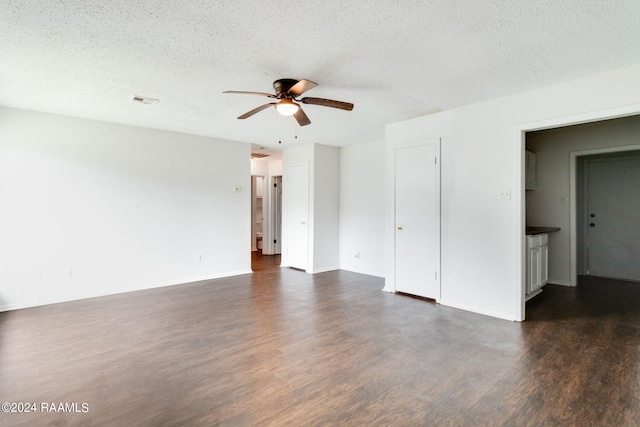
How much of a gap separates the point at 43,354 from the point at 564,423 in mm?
3838

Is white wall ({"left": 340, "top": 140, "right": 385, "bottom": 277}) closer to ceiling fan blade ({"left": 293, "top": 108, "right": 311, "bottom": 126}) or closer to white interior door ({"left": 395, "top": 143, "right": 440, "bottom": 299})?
white interior door ({"left": 395, "top": 143, "right": 440, "bottom": 299})

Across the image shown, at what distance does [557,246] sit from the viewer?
515cm

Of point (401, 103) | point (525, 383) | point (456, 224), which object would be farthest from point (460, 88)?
point (525, 383)

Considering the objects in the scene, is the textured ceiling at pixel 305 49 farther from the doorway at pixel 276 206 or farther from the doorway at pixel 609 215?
the doorway at pixel 276 206

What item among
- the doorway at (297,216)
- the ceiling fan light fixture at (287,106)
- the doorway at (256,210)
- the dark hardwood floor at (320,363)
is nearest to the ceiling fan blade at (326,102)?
the ceiling fan light fixture at (287,106)

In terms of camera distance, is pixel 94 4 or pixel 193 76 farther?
pixel 193 76

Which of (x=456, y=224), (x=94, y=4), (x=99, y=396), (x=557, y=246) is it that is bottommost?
(x=99, y=396)

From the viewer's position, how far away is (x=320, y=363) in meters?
2.56

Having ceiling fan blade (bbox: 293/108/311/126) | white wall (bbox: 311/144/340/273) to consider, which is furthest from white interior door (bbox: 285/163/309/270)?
ceiling fan blade (bbox: 293/108/311/126)

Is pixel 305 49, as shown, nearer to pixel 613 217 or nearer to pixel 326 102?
pixel 326 102

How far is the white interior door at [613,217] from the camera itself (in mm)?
5301

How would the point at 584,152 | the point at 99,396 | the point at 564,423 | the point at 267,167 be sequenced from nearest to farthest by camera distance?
1. the point at 564,423
2. the point at 99,396
3. the point at 584,152
4. the point at 267,167

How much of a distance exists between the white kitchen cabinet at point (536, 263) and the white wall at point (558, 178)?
537 millimetres

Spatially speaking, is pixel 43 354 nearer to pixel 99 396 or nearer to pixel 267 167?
pixel 99 396
